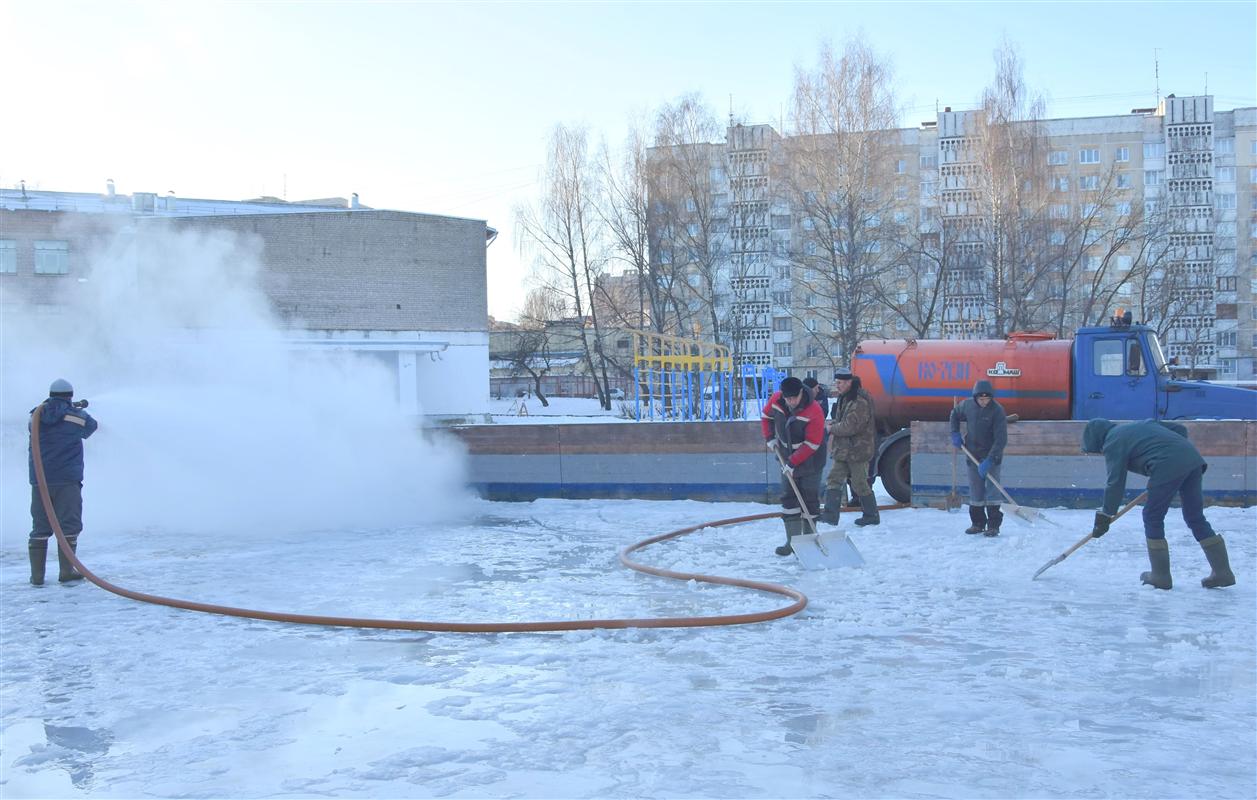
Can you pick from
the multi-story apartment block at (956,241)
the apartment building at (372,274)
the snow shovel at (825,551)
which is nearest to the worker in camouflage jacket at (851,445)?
the snow shovel at (825,551)

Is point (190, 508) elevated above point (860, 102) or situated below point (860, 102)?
below

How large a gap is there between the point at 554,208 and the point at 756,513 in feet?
104

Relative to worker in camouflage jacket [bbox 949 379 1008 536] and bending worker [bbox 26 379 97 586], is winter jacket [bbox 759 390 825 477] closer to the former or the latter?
worker in camouflage jacket [bbox 949 379 1008 536]

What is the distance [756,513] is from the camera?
42.3ft

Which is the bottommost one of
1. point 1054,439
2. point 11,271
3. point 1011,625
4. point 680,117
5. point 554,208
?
point 1011,625

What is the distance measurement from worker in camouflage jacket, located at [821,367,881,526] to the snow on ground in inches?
54.1

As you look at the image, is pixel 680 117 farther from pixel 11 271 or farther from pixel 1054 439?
pixel 1054 439

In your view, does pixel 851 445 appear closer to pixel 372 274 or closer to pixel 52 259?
pixel 52 259

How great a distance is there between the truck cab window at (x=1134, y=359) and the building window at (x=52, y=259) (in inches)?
1023

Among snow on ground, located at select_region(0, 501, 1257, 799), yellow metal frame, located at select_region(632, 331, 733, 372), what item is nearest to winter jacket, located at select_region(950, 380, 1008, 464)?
snow on ground, located at select_region(0, 501, 1257, 799)

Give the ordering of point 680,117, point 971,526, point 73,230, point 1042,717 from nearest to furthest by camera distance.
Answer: point 1042,717 → point 971,526 → point 73,230 → point 680,117

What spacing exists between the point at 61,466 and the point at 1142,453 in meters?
9.61

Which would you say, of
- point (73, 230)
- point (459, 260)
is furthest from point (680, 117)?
point (73, 230)

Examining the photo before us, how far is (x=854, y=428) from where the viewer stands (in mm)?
10953
